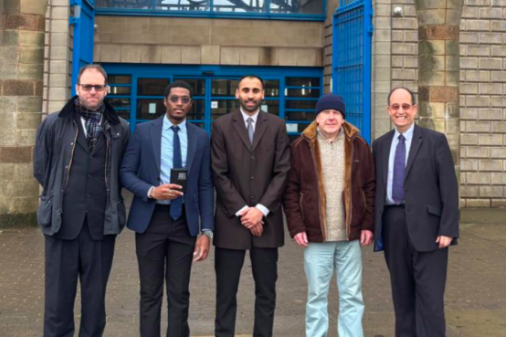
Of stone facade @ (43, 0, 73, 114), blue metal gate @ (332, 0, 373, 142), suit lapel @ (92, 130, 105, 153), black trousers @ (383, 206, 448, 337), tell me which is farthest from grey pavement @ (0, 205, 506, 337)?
blue metal gate @ (332, 0, 373, 142)

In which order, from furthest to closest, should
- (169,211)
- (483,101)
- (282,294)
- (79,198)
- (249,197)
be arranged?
(483,101)
(282,294)
(249,197)
(169,211)
(79,198)

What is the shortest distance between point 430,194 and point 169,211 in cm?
192

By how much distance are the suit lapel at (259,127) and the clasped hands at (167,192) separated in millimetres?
693

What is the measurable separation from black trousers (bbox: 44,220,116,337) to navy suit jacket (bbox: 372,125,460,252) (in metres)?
2.26

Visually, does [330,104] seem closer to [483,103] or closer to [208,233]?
[208,233]

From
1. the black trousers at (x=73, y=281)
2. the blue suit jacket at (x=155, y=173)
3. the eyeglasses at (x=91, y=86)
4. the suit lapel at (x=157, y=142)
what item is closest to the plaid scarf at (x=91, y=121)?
the eyeglasses at (x=91, y=86)

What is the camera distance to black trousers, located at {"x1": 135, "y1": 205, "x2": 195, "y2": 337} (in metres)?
4.49

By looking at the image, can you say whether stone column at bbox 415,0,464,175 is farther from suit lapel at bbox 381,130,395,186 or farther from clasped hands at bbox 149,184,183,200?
clasped hands at bbox 149,184,183,200

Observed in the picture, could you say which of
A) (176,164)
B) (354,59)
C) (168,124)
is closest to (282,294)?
(176,164)

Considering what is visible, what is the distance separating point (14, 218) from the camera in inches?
417

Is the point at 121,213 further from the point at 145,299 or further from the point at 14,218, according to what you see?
the point at 14,218

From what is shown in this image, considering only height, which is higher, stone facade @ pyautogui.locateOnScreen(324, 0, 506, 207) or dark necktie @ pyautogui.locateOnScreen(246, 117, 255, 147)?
stone facade @ pyautogui.locateOnScreen(324, 0, 506, 207)

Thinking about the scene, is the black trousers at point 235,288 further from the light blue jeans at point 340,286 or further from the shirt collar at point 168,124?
the shirt collar at point 168,124

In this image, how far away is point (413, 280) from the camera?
471cm
